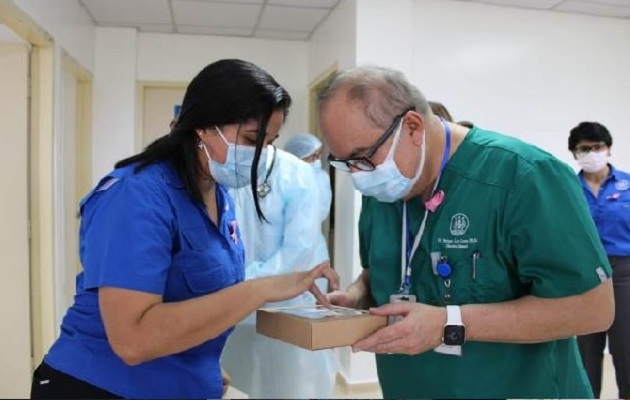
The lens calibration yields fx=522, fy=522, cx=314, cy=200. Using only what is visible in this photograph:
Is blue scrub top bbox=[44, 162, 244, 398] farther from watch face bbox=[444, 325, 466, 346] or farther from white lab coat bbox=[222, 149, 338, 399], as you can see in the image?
white lab coat bbox=[222, 149, 338, 399]

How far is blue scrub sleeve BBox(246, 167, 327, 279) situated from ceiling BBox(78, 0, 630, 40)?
3.48 ft

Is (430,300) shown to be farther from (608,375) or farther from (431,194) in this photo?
(608,375)

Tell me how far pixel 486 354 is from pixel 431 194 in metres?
0.35

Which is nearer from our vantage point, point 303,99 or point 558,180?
point 558,180

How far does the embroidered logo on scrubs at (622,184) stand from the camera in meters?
1.66

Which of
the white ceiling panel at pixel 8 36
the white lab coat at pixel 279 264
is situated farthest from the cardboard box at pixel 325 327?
the white ceiling panel at pixel 8 36

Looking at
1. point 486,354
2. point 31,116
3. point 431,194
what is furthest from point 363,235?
point 31,116

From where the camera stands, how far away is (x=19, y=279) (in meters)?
2.35

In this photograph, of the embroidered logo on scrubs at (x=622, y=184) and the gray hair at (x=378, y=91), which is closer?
the gray hair at (x=378, y=91)

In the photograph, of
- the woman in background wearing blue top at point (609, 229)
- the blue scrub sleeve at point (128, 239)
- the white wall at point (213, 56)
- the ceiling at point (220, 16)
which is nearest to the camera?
the blue scrub sleeve at point (128, 239)

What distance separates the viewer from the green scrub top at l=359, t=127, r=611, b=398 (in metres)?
0.95

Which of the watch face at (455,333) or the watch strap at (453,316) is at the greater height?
the watch strap at (453,316)

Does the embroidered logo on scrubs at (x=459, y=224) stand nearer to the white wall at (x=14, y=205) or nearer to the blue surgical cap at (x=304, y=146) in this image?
the white wall at (x=14, y=205)

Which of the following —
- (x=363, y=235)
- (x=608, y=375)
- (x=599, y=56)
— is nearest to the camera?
(x=363, y=235)
